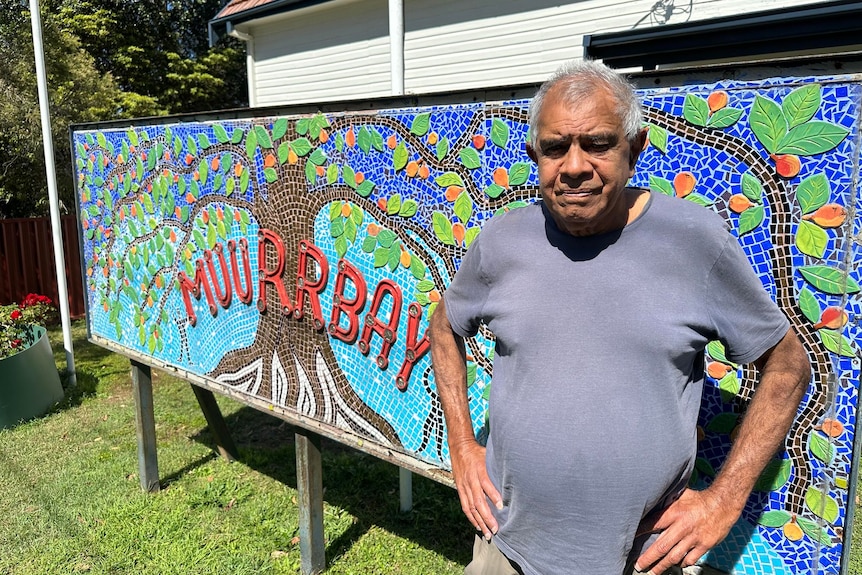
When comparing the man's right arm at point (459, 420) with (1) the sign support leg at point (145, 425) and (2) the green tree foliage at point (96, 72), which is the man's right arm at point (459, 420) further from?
(2) the green tree foliage at point (96, 72)

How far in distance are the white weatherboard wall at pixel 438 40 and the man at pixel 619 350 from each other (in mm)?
4207

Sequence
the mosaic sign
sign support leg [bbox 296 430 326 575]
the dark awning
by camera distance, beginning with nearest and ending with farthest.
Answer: the mosaic sign
sign support leg [bbox 296 430 326 575]
the dark awning

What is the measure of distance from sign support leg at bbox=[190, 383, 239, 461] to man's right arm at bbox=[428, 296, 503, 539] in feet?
9.94

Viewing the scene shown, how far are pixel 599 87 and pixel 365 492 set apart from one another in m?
3.48

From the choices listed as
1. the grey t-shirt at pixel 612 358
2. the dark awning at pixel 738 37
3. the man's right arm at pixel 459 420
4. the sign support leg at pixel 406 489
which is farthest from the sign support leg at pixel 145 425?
the dark awning at pixel 738 37

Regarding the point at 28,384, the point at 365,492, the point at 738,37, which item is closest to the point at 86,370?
the point at 28,384

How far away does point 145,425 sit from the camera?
A: 169 inches

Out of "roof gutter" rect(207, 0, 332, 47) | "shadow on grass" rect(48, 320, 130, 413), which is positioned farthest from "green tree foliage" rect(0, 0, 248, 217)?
"shadow on grass" rect(48, 320, 130, 413)

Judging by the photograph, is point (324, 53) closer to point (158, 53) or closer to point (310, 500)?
point (310, 500)

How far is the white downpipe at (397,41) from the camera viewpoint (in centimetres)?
293

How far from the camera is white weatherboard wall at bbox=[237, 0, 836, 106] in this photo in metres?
6.45

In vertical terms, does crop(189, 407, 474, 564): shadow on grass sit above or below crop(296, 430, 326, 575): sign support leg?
below

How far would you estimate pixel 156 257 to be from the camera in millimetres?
3855

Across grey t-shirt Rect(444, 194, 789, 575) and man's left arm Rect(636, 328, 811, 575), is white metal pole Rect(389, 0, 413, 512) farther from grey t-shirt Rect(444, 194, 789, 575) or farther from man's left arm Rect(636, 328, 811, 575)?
man's left arm Rect(636, 328, 811, 575)
